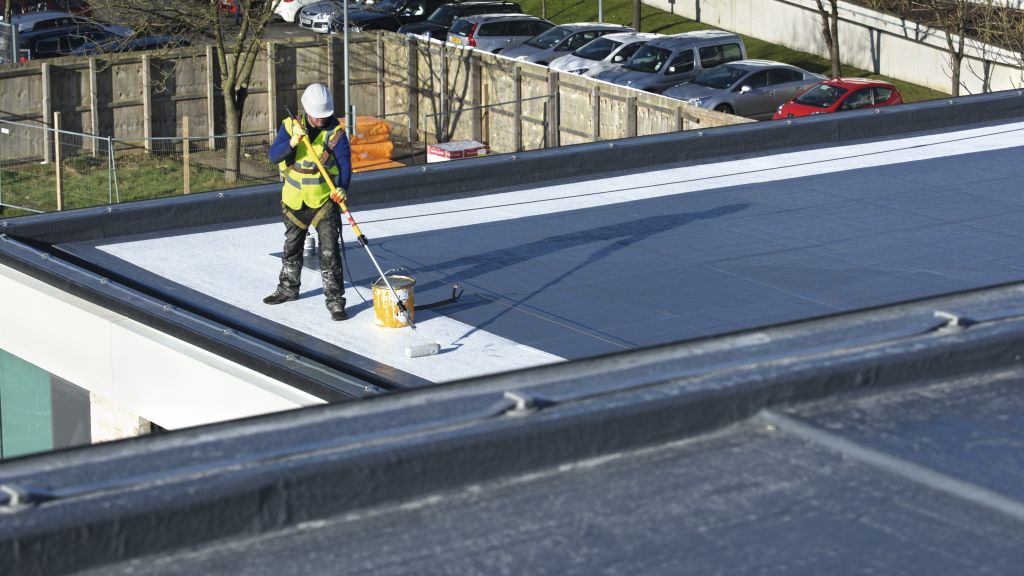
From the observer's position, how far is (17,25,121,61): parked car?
36.1 meters

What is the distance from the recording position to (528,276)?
38.7ft

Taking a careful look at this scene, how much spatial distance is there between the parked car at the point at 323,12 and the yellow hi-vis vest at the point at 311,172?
103 feet

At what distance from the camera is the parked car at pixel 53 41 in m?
36.1

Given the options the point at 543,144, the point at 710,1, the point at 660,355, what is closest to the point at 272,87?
the point at 543,144

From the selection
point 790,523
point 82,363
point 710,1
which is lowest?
point 82,363

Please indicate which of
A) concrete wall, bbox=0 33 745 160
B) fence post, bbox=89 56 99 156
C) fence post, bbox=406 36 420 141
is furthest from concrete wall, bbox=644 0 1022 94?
fence post, bbox=89 56 99 156

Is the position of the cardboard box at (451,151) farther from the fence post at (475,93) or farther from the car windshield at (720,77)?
the car windshield at (720,77)

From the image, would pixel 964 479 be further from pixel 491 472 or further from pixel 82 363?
pixel 82 363

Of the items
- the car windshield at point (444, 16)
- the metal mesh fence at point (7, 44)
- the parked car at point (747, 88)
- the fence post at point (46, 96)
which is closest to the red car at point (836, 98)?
the parked car at point (747, 88)

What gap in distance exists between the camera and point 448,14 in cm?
4088

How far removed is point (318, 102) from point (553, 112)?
19254 millimetres

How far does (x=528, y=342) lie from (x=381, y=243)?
3.02m

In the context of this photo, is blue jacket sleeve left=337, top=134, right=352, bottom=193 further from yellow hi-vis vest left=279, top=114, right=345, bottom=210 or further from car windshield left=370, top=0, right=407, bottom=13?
car windshield left=370, top=0, right=407, bottom=13

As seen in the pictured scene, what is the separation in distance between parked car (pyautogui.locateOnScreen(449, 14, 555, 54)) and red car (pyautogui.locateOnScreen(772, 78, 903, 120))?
10.0 m
